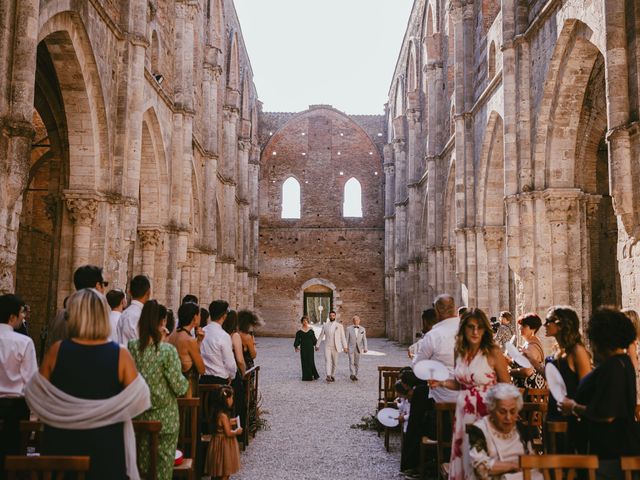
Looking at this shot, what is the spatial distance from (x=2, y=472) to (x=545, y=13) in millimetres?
11952

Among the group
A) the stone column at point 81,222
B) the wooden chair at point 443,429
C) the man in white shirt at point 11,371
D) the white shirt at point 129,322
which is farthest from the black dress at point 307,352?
the man in white shirt at point 11,371

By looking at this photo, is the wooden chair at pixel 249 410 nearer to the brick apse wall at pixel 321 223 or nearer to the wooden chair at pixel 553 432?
the wooden chair at pixel 553 432

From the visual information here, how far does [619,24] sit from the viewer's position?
8867 millimetres

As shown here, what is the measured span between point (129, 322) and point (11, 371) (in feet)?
5.24

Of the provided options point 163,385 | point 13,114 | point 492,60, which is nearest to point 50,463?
point 163,385

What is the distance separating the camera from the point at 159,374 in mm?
4277

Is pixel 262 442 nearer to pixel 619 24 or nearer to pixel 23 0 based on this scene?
pixel 23 0

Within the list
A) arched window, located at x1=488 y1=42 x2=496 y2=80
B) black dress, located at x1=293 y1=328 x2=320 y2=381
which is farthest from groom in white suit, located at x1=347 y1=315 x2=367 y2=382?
arched window, located at x1=488 y1=42 x2=496 y2=80

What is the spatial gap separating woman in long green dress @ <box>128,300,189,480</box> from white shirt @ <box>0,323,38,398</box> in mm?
861

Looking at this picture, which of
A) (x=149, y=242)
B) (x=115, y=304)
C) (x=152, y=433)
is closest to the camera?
(x=152, y=433)

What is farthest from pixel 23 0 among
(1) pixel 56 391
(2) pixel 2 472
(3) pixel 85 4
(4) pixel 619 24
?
(4) pixel 619 24

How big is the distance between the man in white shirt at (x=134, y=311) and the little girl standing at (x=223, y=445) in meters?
1.19

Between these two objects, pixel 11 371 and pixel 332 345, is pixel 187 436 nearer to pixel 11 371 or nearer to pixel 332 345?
pixel 11 371

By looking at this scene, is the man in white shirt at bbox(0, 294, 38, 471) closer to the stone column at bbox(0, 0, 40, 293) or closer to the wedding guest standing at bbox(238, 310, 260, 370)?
the stone column at bbox(0, 0, 40, 293)
